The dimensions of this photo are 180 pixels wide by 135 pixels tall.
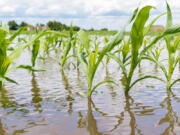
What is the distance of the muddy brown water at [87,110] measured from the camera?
118cm

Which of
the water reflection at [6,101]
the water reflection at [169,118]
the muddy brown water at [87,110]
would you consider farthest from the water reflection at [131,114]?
the water reflection at [6,101]

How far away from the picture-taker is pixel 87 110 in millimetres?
1478

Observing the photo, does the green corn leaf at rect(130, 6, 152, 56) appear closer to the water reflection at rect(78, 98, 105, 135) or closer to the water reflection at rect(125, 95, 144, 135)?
the water reflection at rect(125, 95, 144, 135)

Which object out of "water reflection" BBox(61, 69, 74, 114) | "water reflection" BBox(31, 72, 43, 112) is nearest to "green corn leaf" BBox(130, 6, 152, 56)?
"water reflection" BBox(61, 69, 74, 114)

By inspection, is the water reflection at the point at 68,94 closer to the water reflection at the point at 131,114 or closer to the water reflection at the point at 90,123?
the water reflection at the point at 90,123

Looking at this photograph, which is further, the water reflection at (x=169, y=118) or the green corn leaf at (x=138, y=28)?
the green corn leaf at (x=138, y=28)

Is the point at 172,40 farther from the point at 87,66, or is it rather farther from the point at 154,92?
the point at 87,66

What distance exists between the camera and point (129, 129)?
1.17m

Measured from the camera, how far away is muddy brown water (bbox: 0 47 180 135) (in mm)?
1182

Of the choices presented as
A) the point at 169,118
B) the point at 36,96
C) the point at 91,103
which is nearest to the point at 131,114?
the point at 169,118

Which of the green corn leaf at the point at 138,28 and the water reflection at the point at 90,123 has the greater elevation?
the green corn leaf at the point at 138,28

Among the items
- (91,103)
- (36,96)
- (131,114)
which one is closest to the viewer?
(131,114)

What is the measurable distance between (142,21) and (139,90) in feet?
2.18

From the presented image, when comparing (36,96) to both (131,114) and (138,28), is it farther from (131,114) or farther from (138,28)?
(138,28)
